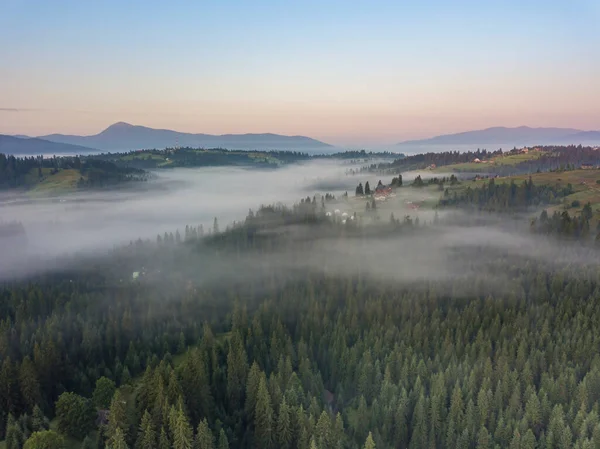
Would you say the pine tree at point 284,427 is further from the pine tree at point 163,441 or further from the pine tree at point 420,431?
the pine tree at point 420,431

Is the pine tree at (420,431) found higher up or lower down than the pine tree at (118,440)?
lower down

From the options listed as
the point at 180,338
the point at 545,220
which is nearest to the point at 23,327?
the point at 180,338

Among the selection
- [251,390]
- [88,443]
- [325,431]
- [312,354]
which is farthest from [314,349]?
[88,443]

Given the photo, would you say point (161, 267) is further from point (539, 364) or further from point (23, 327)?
point (539, 364)

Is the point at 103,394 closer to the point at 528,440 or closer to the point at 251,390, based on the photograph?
the point at 251,390

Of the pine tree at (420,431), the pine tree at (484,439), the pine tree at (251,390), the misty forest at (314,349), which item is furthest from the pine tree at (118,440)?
the pine tree at (484,439)

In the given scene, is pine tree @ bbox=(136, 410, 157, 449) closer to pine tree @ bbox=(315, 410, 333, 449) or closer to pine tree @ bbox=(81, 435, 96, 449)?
pine tree @ bbox=(81, 435, 96, 449)
